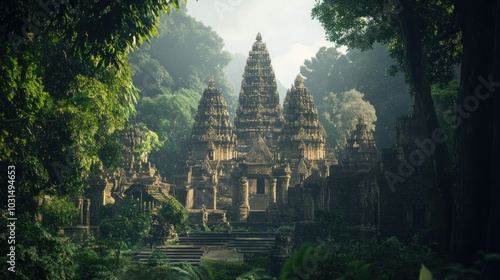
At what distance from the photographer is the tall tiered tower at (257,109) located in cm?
6319

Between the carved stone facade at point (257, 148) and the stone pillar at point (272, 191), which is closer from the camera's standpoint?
the stone pillar at point (272, 191)

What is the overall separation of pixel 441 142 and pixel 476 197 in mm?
5301

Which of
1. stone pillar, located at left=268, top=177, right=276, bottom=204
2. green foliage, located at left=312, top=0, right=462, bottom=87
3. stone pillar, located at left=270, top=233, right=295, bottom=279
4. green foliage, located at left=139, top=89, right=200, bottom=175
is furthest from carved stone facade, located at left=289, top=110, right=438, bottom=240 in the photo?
green foliage, located at left=139, top=89, right=200, bottom=175

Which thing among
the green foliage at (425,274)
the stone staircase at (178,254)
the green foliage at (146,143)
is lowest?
the stone staircase at (178,254)

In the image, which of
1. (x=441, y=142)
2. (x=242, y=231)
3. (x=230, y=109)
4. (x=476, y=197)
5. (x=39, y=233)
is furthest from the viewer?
(x=230, y=109)

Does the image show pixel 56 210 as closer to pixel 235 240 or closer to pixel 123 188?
pixel 235 240

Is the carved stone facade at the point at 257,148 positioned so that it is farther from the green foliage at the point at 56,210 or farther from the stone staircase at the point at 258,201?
the green foliage at the point at 56,210

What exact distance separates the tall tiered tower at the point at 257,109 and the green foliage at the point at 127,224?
31485 millimetres

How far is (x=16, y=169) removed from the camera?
1684 cm

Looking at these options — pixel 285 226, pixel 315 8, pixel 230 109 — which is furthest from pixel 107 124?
pixel 230 109

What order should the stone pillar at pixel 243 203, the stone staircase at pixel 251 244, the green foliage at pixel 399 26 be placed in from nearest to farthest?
the green foliage at pixel 399 26 → the stone staircase at pixel 251 244 → the stone pillar at pixel 243 203

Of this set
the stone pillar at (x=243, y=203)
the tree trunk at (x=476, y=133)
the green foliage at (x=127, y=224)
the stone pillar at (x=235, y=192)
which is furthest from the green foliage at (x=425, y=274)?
the stone pillar at (x=235, y=192)

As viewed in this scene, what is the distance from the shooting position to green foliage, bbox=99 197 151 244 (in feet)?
96.0

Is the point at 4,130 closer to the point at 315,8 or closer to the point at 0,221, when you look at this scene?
the point at 0,221
